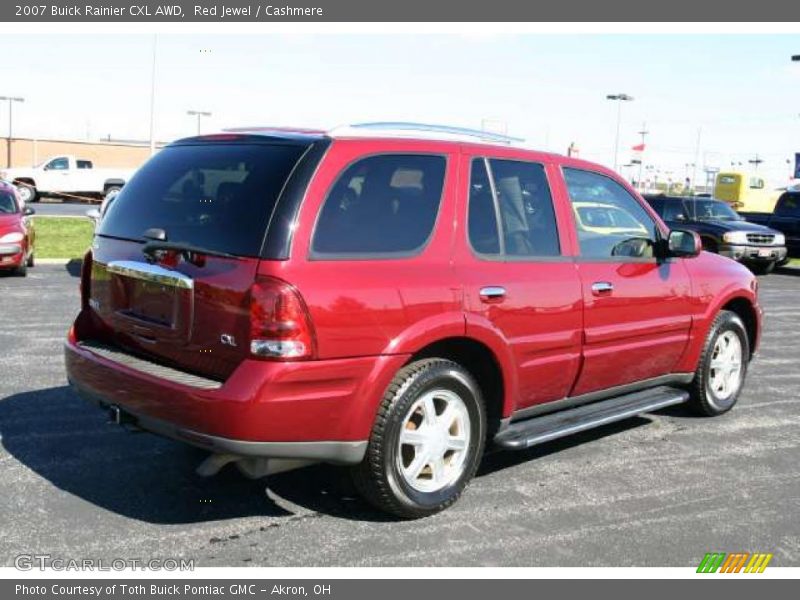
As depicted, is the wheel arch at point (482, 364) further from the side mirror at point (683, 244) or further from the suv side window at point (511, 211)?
the side mirror at point (683, 244)

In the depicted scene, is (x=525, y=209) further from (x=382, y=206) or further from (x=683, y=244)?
(x=683, y=244)

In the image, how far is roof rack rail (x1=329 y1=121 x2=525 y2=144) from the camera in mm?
4270

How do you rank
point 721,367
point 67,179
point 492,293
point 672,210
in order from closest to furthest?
point 492,293
point 721,367
point 672,210
point 67,179

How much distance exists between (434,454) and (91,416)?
2.69 meters

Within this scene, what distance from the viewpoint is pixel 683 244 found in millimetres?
5559

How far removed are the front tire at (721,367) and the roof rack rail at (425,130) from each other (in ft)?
7.41

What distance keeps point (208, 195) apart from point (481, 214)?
141cm

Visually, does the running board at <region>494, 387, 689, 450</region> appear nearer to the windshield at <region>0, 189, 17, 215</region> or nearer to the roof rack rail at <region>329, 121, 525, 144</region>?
the roof rack rail at <region>329, 121, 525, 144</region>

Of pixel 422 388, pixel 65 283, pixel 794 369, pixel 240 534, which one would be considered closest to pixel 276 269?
pixel 422 388

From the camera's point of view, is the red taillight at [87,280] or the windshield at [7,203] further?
the windshield at [7,203]

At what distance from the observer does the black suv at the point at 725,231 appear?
58.8ft

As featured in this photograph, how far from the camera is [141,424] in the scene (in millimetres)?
4000

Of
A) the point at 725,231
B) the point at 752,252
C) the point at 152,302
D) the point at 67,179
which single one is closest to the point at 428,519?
the point at 152,302

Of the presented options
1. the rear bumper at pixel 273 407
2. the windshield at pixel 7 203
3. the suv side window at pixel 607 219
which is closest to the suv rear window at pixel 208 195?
the rear bumper at pixel 273 407
